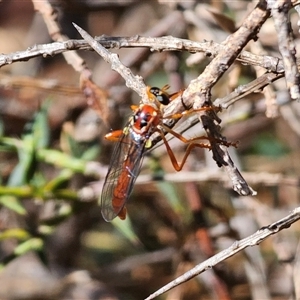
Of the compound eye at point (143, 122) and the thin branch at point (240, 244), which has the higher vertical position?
the compound eye at point (143, 122)

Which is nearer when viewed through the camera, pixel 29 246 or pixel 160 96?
pixel 160 96

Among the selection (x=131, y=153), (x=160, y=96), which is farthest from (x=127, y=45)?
(x=131, y=153)

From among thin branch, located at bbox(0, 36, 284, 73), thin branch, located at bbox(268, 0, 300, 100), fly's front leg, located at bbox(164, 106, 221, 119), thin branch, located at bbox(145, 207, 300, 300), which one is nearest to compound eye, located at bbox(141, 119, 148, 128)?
fly's front leg, located at bbox(164, 106, 221, 119)

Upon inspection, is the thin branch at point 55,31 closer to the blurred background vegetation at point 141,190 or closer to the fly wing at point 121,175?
the fly wing at point 121,175

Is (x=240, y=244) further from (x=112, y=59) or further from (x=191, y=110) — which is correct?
(x=112, y=59)

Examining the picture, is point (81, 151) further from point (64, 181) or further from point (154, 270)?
point (154, 270)

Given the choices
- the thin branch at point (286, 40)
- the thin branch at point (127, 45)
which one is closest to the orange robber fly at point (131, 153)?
the thin branch at point (127, 45)
